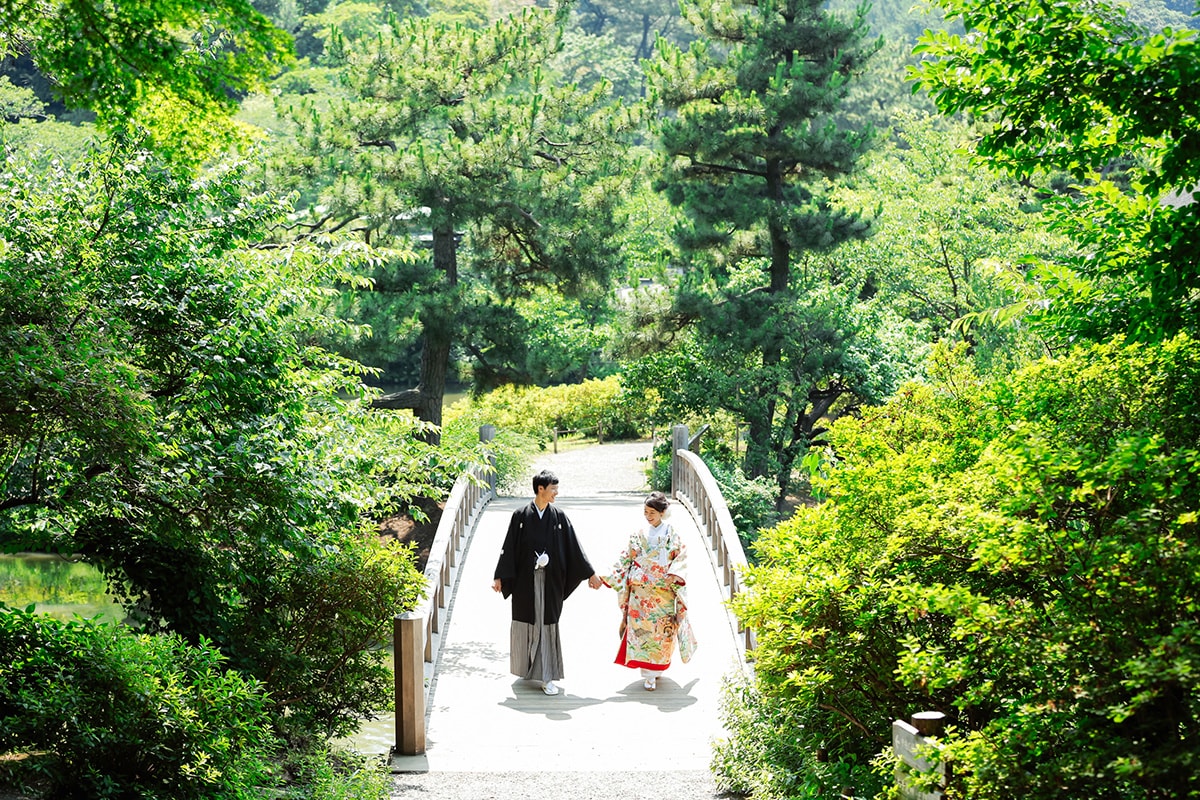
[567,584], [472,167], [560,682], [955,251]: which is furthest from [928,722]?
[955,251]

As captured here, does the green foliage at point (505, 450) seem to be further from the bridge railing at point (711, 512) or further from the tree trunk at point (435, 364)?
the bridge railing at point (711, 512)

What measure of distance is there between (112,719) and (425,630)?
3792mm

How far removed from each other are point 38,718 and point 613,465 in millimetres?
18990

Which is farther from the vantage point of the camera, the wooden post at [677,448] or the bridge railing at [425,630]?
the wooden post at [677,448]

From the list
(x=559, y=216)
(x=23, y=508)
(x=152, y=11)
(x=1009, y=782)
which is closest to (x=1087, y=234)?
(x=1009, y=782)

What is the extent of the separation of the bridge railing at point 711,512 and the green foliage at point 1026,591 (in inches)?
92.5

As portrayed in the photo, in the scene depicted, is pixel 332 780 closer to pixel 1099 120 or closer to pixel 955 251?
pixel 1099 120

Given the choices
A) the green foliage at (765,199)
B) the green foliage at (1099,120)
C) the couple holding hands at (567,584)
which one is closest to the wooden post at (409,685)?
the couple holding hands at (567,584)

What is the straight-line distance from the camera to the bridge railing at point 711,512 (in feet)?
31.2

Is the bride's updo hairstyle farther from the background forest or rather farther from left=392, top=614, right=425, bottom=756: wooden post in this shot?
left=392, top=614, right=425, bottom=756: wooden post

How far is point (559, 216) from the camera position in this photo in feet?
57.0

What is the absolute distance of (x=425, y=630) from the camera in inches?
340

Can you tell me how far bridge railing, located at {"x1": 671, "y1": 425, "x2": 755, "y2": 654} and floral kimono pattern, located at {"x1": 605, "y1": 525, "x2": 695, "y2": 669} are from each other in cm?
42

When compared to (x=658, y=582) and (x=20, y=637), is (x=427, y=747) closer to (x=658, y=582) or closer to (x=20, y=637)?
(x=658, y=582)
